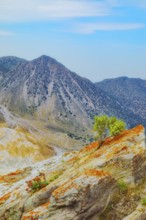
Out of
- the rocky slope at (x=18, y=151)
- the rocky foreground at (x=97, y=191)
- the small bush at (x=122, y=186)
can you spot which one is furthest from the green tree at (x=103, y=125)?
the rocky slope at (x=18, y=151)

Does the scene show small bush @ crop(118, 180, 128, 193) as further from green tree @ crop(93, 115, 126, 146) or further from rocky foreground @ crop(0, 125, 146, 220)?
green tree @ crop(93, 115, 126, 146)

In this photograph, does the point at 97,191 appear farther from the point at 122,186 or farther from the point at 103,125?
the point at 103,125

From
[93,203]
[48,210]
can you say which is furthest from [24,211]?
[93,203]

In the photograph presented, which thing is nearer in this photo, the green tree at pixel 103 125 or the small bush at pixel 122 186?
the small bush at pixel 122 186

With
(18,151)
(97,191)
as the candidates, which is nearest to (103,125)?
(97,191)

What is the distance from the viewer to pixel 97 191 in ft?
133

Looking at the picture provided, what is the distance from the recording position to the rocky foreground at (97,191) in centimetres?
3988

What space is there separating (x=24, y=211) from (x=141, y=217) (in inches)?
704

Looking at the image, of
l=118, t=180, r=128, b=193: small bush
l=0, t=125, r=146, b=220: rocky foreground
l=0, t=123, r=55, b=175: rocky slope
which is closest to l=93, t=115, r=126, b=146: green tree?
l=0, t=125, r=146, b=220: rocky foreground

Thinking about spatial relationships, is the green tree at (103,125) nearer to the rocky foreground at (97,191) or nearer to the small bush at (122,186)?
the rocky foreground at (97,191)

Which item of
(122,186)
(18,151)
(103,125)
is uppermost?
(103,125)

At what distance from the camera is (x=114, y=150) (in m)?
47.5

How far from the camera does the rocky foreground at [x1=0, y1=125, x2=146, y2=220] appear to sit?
1570 inches

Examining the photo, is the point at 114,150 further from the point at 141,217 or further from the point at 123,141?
the point at 141,217
